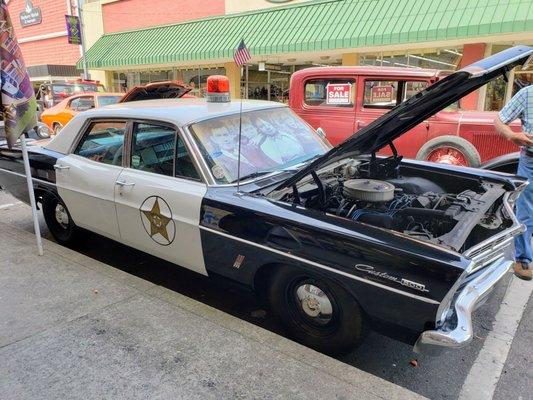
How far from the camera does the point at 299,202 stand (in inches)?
116

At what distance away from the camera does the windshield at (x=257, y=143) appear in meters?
3.23

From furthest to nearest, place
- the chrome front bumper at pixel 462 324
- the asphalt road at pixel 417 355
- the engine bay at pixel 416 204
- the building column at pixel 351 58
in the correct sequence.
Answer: the building column at pixel 351 58
the engine bay at pixel 416 204
the asphalt road at pixel 417 355
the chrome front bumper at pixel 462 324

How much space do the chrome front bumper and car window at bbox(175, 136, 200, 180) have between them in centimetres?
189

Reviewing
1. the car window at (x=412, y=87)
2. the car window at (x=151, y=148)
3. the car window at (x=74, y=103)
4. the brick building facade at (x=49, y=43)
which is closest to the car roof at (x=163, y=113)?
the car window at (x=151, y=148)

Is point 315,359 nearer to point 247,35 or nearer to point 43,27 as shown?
point 247,35

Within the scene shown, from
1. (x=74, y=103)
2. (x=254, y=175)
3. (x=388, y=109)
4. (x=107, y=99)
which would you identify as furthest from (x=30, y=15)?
(x=254, y=175)

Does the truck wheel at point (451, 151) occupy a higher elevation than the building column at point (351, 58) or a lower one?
lower

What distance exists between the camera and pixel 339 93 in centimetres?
680

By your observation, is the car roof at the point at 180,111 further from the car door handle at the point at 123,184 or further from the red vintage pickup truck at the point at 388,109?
the red vintage pickup truck at the point at 388,109

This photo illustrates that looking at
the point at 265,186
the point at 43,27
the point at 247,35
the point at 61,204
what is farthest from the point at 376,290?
the point at 43,27

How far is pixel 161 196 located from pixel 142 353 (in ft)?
3.77

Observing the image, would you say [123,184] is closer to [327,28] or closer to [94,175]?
[94,175]

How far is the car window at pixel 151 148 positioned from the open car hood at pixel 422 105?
104 centimetres

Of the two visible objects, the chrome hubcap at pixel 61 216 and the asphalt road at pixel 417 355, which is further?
the chrome hubcap at pixel 61 216
